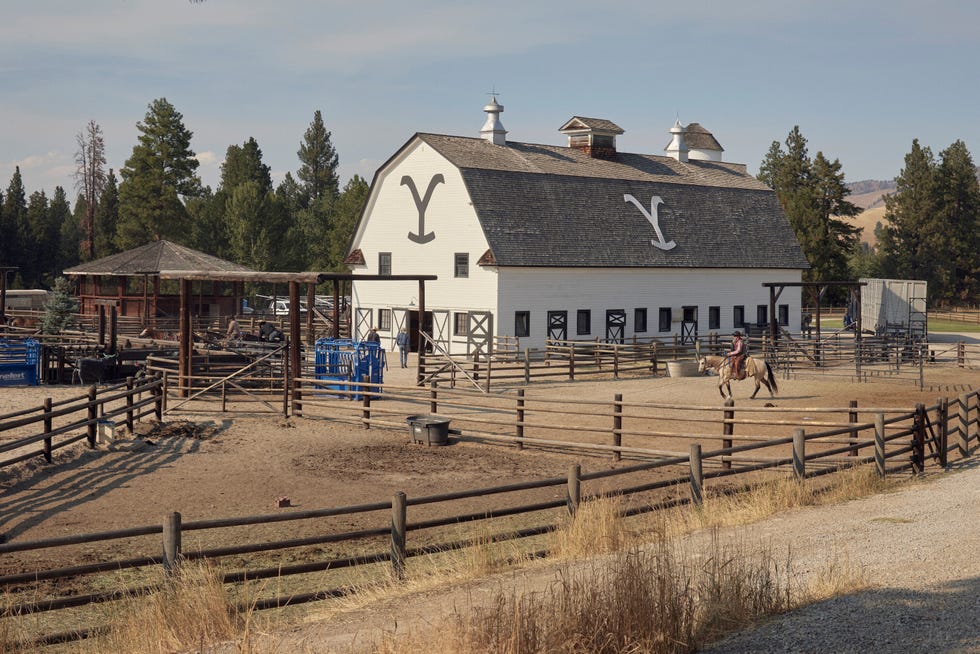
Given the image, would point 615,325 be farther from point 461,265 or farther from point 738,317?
point 738,317

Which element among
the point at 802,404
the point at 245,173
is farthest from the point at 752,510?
the point at 245,173

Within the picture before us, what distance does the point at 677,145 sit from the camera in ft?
186

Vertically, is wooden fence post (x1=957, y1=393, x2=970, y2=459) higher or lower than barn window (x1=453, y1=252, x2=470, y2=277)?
lower

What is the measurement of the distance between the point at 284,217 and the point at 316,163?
41.3 metres

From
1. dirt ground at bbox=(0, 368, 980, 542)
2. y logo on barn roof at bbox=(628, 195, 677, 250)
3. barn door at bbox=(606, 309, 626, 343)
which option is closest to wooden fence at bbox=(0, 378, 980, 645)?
dirt ground at bbox=(0, 368, 980, 542)

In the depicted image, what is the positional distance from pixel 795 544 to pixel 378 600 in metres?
4.72

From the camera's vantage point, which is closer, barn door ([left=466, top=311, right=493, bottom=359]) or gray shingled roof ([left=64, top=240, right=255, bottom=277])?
barn door ([left=466, top=311, right=493, bottom=359])

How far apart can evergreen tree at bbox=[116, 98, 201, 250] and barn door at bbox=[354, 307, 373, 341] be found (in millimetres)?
32282

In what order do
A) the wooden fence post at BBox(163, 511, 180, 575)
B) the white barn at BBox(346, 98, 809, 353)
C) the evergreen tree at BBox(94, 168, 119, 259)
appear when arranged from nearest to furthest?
1. the wooden fence post at BBox(163, 511, 180, 575)
2. the white barn at BBox(346, 98, 809, 353)
3. the evergreen tree at BBox(94, 168, 119, 259)

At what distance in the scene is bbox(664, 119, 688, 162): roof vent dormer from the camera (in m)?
56.8

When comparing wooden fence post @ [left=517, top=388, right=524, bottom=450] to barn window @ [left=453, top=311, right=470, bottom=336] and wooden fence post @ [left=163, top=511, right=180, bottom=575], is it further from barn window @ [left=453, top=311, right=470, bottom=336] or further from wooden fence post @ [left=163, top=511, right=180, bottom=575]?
barn window @ [left=453, top=311, right=470, bottom=336]

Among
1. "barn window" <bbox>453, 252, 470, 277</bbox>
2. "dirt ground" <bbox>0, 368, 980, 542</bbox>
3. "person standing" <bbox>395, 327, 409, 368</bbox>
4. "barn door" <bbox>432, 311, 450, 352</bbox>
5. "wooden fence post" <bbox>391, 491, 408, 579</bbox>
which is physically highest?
"barn window" <bbox>453, 252, 470, 277</bbox>

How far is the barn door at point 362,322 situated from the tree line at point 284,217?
24.0m

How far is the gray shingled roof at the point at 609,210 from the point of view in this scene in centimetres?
4138
